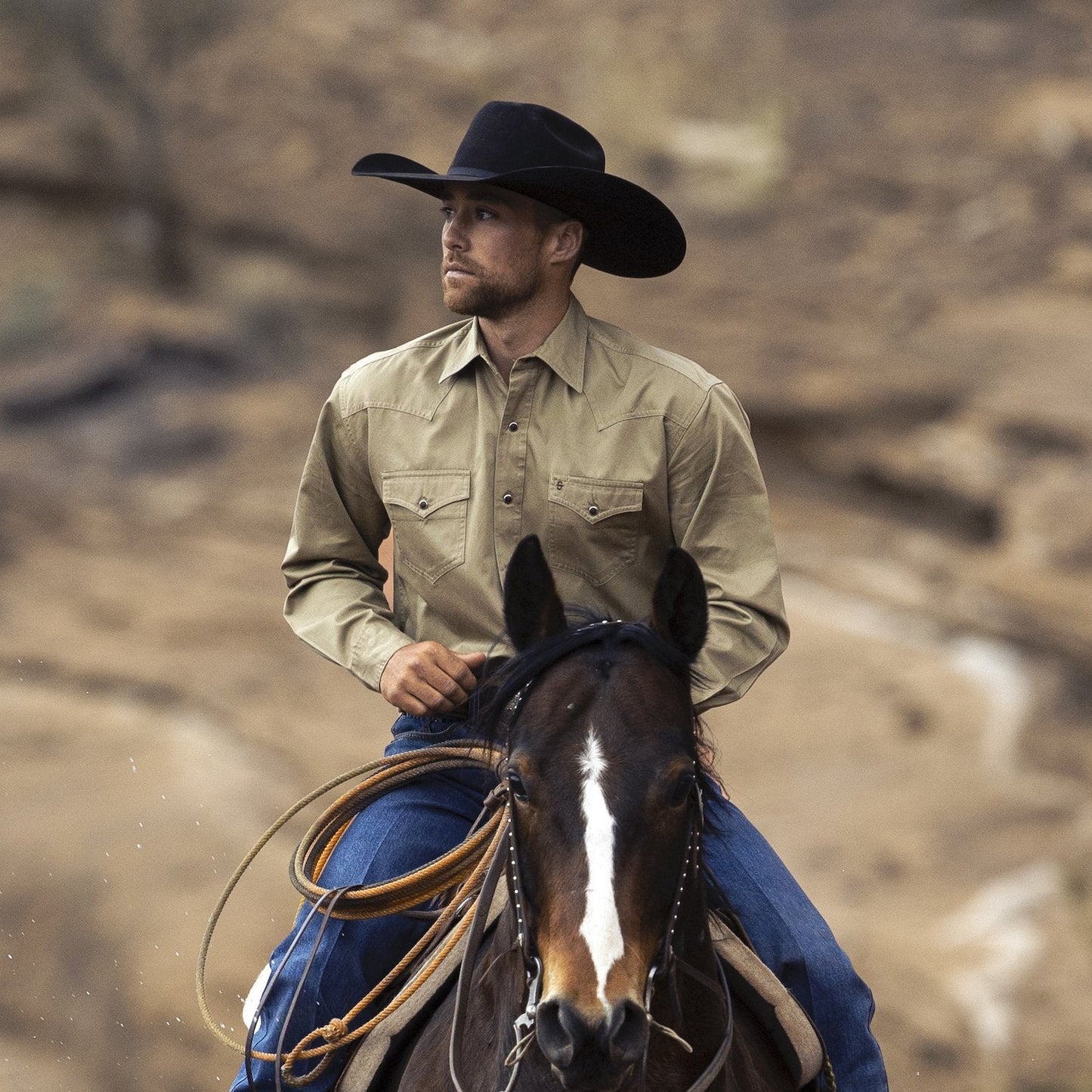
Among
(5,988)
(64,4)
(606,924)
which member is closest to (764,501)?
(606,924)

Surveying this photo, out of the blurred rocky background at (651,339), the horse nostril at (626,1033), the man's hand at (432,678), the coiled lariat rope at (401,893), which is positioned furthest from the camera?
the blurred rocky background at (651,339)

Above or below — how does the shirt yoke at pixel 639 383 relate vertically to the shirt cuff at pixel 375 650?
above

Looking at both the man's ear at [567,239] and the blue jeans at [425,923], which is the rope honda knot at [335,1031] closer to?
the blue jeans at [425,923]

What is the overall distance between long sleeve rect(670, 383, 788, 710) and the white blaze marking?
2.45 ft

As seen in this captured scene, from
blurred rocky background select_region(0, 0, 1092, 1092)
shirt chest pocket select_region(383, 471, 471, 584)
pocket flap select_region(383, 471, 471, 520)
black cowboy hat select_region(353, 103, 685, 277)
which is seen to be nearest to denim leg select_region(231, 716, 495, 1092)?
shirt chest pocket select_region(383, 471, 471, 584)

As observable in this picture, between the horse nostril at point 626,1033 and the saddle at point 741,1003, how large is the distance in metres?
0.80

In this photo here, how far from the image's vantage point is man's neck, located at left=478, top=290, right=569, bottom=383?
139 inches

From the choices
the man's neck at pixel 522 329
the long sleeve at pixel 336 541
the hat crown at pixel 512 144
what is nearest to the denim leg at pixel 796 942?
the long sleeve at pixel 336 541

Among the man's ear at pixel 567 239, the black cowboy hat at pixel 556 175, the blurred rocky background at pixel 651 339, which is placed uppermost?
the black cowboy hat at pixel 556 175

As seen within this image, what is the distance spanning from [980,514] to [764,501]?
13108 millimetres

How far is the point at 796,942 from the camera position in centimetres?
340

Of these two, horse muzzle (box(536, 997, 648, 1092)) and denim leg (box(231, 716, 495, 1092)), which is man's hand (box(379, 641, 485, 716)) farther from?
horse muzzle (box(536, 997, 648, 1092))

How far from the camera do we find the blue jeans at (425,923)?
340 centimetres

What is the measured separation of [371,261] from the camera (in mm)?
20406
